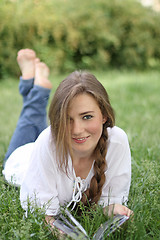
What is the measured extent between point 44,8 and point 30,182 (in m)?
7.09

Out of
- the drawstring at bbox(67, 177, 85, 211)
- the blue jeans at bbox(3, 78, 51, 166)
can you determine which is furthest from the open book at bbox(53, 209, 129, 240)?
the blue jeans at bbox(3, 78, 51, 166)

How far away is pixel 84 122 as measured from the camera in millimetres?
1767

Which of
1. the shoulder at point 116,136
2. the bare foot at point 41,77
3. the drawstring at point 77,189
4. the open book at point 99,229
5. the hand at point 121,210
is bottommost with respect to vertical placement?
the open book at point 99,229

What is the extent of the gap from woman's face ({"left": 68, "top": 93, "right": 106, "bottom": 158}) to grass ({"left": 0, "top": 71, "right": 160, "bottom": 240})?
1.29 feet

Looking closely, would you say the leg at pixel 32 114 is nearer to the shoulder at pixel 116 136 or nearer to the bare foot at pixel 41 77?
the bare foot at pixel 41 77

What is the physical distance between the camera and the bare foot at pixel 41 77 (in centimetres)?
297

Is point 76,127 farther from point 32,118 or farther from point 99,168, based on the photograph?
Result: point 32,118

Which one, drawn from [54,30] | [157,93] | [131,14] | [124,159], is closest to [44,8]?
[54,30]

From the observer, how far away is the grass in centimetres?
176

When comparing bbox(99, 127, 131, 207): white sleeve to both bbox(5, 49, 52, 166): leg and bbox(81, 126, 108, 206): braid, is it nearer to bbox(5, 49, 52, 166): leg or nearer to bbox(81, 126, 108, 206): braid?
bbox(81, 126, 108, 206): braid

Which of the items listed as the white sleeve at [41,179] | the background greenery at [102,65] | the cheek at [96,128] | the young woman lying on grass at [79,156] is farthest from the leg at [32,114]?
the cheek at [96,128]

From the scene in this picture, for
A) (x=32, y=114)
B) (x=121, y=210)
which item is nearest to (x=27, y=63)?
(x=32, y=114)

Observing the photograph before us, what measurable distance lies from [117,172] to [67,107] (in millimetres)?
604

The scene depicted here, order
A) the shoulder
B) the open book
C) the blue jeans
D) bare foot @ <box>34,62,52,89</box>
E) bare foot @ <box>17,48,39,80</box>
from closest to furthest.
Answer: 1. the open book
2. the shoulder
3. the blue jeans
4. bare foot @ <box>34,62,52,89</box>
5. bare foot @ <box>17,48,39,80</box>
